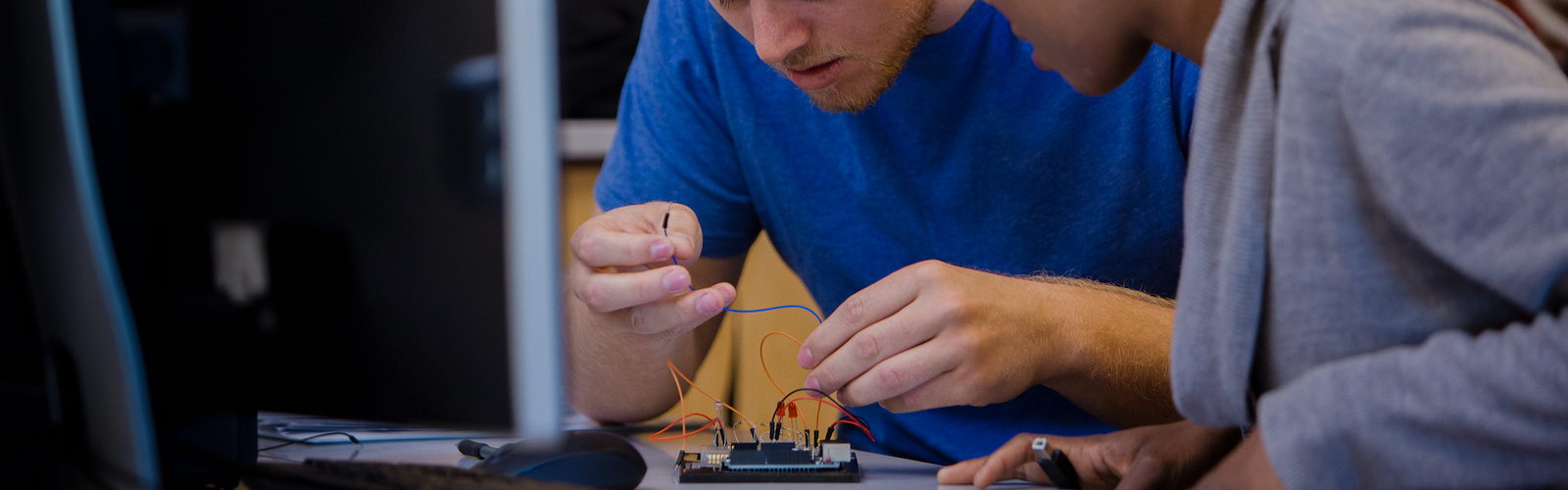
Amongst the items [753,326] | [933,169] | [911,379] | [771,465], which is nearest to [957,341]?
[911,379]

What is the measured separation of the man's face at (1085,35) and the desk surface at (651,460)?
31cm

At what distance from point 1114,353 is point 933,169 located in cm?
31

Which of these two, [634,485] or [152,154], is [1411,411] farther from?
[152,154]

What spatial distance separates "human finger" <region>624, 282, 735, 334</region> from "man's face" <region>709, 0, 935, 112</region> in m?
0.25

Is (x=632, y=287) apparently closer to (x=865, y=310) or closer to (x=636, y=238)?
(x=636, y=238)

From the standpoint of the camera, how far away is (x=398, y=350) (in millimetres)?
349

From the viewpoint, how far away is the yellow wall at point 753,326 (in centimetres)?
143

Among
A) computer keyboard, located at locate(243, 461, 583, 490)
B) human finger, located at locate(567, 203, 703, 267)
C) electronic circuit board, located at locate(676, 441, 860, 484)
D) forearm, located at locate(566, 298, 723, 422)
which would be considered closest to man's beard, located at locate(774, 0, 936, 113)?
human finger, located at locate(567, 203, 703, 267)

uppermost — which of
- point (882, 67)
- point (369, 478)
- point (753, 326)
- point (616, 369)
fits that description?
point (882, 67)

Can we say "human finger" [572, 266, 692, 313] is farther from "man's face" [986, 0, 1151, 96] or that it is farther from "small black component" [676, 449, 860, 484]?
"man's face" [986, 0, 1151, 96]

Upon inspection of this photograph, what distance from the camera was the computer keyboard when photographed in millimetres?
429

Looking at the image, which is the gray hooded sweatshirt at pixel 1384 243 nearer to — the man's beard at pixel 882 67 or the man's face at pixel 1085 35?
the man's face at pixel 1085 35

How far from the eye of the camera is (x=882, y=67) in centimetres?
93

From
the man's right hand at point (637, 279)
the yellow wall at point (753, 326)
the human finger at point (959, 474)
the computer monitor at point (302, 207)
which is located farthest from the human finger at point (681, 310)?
the yellow wall at point (753, 326)
